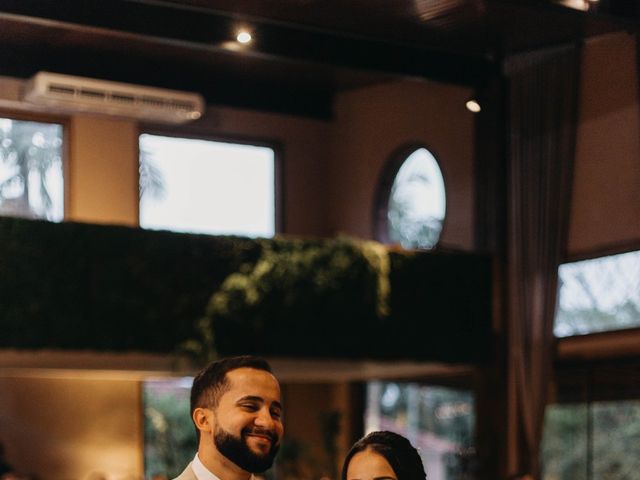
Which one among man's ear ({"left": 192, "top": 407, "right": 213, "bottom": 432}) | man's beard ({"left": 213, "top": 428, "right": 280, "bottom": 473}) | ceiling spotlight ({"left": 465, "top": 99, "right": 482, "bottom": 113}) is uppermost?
ceiling spotlight ({"left": 465, "top": 99, "right": 482, "bottom": 113})

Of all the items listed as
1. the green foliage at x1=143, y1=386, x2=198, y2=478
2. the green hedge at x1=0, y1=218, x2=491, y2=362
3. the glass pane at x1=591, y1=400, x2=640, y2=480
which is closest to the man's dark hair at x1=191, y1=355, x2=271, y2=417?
the green hedge at x1=0, y1=218, x2=491, y2=362

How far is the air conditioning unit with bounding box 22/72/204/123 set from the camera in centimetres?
1049

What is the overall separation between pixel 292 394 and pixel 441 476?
1838mm

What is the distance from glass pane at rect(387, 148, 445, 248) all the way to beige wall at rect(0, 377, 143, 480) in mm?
2898

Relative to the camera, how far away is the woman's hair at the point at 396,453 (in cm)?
244

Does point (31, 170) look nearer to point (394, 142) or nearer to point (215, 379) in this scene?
point (394, 142)

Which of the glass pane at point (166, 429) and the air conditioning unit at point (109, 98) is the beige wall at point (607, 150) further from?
the glass pane at point (166, 429)

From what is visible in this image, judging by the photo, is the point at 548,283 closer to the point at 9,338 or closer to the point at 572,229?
the point at 572,229

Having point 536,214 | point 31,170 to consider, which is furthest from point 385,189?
point 31,170

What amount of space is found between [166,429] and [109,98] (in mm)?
3104

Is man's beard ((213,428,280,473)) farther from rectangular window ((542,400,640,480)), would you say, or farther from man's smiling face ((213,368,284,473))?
rectangular window ((542,400,640,480))

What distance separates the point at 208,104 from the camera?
12.3 meters

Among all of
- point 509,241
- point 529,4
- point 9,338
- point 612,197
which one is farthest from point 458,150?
point 9,338

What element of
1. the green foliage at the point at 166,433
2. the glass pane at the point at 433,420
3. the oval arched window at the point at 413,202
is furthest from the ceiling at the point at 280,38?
the glass pane at the point at 433,420
